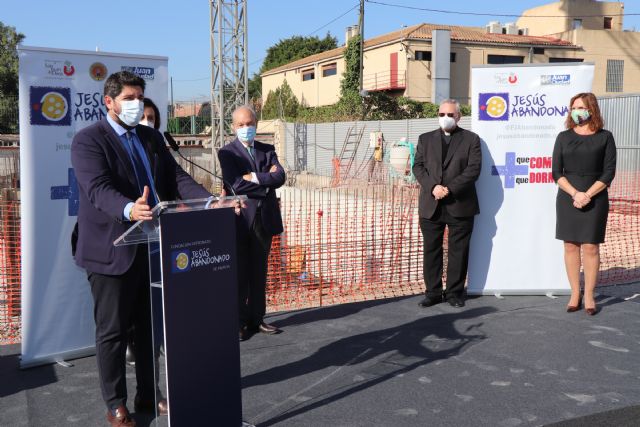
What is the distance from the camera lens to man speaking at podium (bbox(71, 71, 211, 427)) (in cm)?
305

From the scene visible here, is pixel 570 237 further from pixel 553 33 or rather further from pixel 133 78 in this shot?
pixel 553 33

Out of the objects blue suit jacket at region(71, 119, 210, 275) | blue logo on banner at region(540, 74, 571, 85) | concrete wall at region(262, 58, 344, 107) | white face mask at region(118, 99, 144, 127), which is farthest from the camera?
concrete wall at region(262, 58, 344, 107)

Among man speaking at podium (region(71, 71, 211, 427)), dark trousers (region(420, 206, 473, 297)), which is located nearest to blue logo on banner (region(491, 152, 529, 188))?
dark trousers (region(420, 206, 473, 297))

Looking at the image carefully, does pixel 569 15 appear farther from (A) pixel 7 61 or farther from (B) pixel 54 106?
(B) pixel 54 106

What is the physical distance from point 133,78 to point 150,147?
1.21 feet

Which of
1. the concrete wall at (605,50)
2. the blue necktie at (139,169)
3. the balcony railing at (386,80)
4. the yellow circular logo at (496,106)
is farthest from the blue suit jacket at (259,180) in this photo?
the concrete wall at (605,50)

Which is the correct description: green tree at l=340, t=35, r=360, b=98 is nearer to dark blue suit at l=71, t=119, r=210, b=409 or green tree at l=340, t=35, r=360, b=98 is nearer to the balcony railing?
the balcony railing

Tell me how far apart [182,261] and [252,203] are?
6.14 ft

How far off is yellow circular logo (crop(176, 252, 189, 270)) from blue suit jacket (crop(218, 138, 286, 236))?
5.66ft

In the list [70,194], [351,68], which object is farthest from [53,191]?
[351,68]

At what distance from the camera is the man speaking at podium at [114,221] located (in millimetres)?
3049

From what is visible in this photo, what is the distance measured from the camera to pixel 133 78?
314 cm

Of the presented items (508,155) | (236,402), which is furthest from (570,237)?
(236,402)

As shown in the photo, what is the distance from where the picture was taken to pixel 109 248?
3107 millimetres
